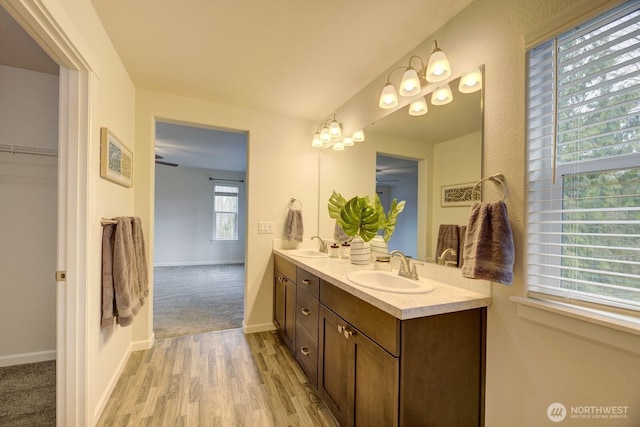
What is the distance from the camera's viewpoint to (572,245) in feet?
3.25

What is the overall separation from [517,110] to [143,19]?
2020 mm

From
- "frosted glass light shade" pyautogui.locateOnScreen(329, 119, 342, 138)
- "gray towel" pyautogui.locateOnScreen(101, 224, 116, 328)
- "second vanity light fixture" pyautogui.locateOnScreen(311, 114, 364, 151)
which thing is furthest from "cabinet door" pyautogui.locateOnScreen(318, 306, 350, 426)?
"frosted glass light shade" pyautogui.locateOnScreen(329, 119, 342, 138)

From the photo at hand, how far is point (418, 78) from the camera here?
62.5 inches

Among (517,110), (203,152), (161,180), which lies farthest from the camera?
(161,180)

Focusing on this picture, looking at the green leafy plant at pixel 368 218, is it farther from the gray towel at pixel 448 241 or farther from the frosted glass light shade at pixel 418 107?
the frosted glass light shade at pixel 418 107

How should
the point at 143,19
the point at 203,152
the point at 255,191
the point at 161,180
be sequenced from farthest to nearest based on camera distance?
the point at 161,180
the point at 203,152
the point at 255,191
the point at 143,19

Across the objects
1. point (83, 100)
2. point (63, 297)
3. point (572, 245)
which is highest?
point (83, 100)

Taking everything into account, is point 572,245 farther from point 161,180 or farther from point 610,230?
point 161,180

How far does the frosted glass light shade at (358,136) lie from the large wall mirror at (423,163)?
0.04 m

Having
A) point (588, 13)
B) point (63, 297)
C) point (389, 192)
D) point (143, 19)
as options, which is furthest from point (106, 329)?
point (588, 13)

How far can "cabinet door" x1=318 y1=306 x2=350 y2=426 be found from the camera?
4.59 feet

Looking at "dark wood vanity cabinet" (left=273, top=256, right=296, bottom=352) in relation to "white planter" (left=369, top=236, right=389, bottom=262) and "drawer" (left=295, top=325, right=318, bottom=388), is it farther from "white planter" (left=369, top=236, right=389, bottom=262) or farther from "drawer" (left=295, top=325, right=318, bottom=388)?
"white planter" (left=369, top=236, right=389, bottom=262)

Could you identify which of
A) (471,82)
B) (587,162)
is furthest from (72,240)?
(587,162)

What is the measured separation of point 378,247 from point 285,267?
2.89ft
